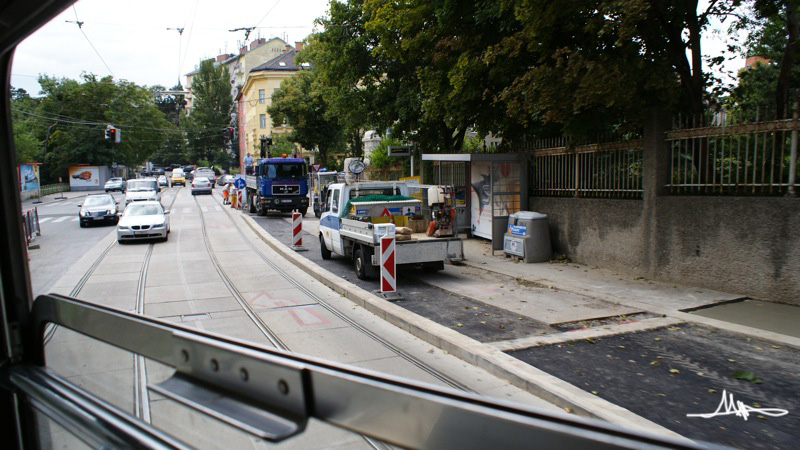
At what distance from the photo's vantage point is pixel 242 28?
89.0 feet

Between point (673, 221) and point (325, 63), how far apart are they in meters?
15.1

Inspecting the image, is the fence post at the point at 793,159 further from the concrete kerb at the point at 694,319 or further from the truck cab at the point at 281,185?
the truck cab at the point at 281,185

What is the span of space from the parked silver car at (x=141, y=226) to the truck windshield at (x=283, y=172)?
31.3ft

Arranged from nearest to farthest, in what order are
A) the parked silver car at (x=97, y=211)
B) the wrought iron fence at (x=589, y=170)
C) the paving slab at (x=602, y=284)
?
the paving slab at (x=602, y=284)
the wrought iron fence at (x=589, y=170)
the parked silver car at (x=97, y=211)

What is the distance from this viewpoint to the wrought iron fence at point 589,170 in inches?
466

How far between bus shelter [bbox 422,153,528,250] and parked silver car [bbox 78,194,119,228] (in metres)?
16.3

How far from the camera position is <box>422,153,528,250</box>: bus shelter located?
15.1 meters

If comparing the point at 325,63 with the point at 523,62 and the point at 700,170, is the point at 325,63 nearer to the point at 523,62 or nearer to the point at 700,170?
the point at 523,62

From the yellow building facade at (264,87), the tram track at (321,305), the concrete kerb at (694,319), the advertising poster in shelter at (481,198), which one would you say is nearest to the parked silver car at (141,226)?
the tram track at (321,305)

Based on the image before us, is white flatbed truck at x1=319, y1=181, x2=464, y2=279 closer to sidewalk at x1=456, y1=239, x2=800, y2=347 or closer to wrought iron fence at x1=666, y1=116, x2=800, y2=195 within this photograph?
sidewalk at x1=456, y1=239, x2=800, y2=347

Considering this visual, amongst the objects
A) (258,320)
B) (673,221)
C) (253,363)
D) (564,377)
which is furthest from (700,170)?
(253,363)

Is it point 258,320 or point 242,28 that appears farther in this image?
point 242,28

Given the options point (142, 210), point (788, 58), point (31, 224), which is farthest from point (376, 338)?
point (31, 224)
